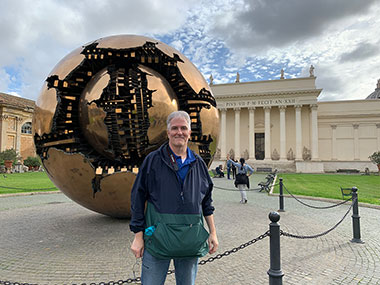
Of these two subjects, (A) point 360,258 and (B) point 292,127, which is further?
(B) point 292,127

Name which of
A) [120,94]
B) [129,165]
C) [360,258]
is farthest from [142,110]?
[360,258]

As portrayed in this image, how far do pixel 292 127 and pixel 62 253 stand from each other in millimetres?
50191

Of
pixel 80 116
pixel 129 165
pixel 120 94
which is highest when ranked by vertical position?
pixel 120 94

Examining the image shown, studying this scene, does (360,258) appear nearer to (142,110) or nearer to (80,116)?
(142,110)

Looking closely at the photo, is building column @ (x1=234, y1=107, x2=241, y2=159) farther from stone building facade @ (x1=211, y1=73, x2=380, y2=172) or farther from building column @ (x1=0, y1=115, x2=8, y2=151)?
building column @ (x1=0, y1=115, x2=8, y2=151)

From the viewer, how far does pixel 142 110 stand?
4.42 meters

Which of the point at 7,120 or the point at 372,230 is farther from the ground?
the point at 7,120

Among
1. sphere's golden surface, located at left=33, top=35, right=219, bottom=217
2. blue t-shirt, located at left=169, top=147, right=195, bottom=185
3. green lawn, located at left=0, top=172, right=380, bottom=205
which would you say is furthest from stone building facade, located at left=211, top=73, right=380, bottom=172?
A: blue t-shirt, located at left=169, top=147, right=195, bottom=185

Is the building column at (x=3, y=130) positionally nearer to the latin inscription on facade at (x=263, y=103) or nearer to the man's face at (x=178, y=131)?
the latin inscription on facade at (x=263, y=103)

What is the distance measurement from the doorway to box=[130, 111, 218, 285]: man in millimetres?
51503

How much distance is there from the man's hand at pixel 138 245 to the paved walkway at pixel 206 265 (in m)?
1.82

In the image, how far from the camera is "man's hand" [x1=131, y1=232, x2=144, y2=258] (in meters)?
2.15

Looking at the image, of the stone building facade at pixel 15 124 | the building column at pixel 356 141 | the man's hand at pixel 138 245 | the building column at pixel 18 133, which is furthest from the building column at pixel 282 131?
the man's hand at pixel 138 245

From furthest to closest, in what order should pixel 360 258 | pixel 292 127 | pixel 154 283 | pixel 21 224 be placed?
1. pixel 292 127
2. pixel 21 224
3. pixel 360 258
4. pixel 154 283
